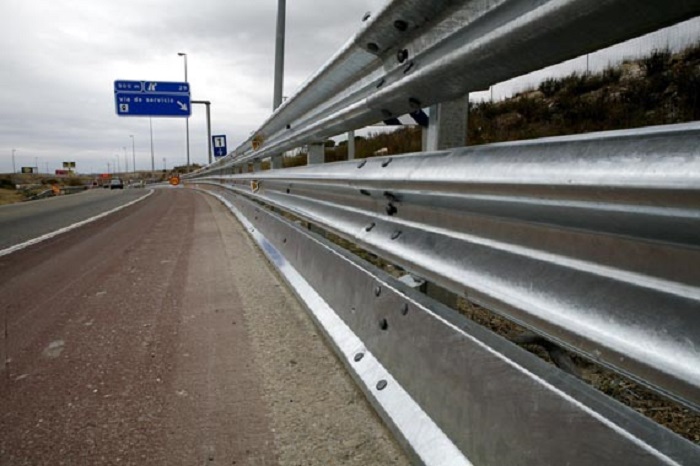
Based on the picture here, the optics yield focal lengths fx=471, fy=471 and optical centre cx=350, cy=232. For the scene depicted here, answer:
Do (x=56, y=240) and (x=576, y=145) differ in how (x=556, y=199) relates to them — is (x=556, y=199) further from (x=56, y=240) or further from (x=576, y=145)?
(x=56, y=240)

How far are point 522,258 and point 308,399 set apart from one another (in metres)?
1.09

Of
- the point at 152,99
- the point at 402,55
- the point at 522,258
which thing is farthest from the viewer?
the point at 152,99

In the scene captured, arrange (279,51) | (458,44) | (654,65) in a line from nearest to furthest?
(458,44)
(654,65)
(279,51)

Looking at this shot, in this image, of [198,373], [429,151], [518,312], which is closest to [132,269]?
[198,373]

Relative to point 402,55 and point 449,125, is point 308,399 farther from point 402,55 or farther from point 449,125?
point 402,55

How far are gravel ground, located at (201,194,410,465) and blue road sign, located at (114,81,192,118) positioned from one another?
1232 inches

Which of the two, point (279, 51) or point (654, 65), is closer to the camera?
point (654, 65)

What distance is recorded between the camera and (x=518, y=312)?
1.12 meters

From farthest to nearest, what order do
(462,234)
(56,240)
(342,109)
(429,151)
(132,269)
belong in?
(56,240) → (132,269) → (342,109) → (429,151) → (462,234)

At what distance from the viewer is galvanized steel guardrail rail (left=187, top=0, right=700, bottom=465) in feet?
2.55

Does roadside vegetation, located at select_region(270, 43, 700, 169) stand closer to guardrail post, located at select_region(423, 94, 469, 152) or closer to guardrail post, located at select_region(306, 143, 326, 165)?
guardrail post, located at select_region(306, 143, 326, 165)

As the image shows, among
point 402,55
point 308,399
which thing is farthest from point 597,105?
point 308,399

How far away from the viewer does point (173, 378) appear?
2.07 metres

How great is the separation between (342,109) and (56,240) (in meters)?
5.36
